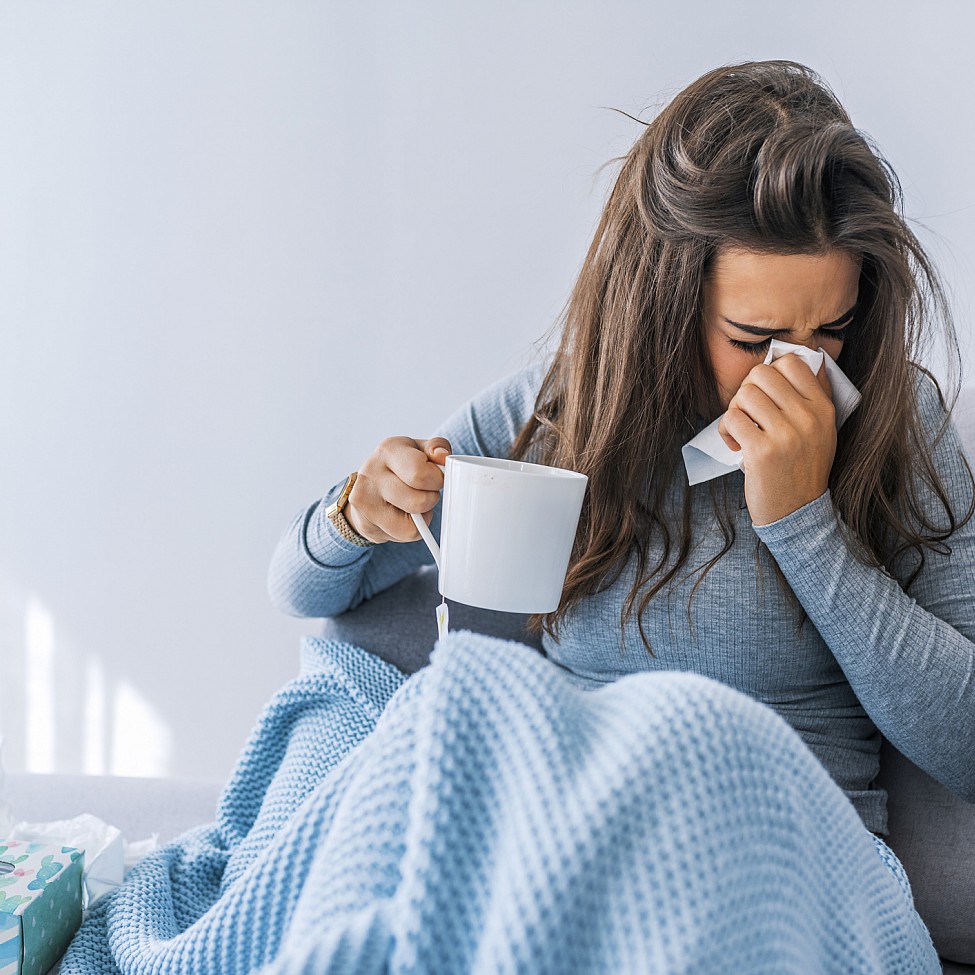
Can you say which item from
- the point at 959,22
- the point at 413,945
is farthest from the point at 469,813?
the point at 959,22

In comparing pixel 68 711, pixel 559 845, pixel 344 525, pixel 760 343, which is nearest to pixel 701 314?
pixel 760 343

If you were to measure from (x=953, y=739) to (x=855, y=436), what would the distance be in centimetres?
29

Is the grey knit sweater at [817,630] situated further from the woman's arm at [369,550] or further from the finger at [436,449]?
the finger at [436,449]

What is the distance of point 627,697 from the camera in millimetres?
489

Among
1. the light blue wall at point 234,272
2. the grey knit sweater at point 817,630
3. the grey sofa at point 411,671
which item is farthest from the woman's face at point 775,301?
the light blue wall at point 234,272

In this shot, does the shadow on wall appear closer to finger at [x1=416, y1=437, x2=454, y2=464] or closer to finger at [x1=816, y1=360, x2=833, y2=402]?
finger at [x1=416, y1=437, x2=454, y2=464]

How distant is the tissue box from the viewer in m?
0.65

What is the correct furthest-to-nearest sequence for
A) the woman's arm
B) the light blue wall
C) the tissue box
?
1. the light blue wall
2. the woman's arm
3. the tissue box

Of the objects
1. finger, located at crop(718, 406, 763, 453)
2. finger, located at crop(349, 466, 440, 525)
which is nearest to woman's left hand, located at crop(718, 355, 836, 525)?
finger, located at crop(718, 406, 763, 453)

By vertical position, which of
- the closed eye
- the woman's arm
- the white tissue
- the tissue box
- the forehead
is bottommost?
the white tissue

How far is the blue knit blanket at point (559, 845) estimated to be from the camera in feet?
1.34

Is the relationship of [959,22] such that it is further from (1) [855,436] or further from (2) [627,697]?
(2) [627,697]

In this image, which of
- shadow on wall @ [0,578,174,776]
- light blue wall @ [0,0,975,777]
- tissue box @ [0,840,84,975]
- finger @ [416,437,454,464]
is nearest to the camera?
tissue box @ [0,840,84,975]

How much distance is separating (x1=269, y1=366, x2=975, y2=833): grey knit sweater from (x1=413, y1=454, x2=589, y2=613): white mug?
217mm
